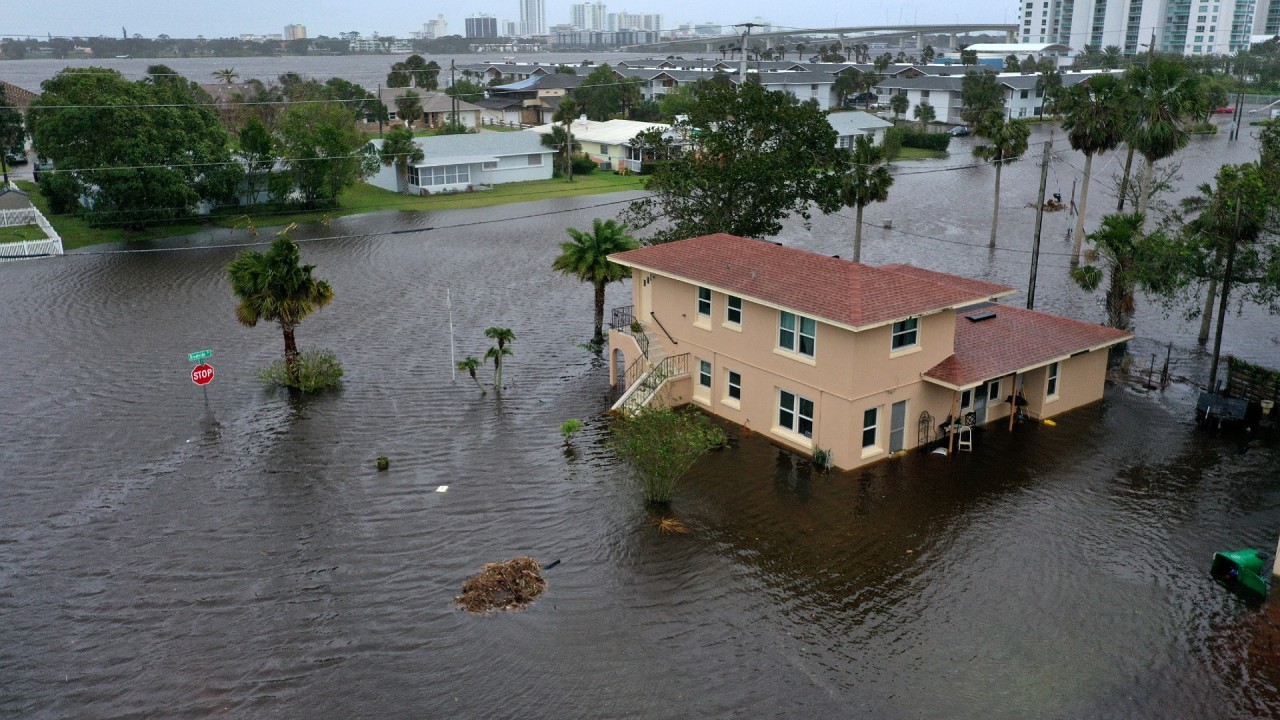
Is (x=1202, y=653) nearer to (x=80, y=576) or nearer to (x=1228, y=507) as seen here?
(x=1228, y=507)

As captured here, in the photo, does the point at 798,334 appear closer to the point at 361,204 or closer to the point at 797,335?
the point at 797,335

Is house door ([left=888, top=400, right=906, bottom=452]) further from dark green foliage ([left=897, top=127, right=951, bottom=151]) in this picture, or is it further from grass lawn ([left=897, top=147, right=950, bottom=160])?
dark green foliage ([left=897, top=127, right=951, bottom=151])

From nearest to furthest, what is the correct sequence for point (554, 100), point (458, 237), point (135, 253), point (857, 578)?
point (857, 578) < point (135, 253) < point (458, 237) < point (554, 100)

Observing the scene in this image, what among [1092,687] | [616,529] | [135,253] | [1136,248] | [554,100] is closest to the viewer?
[1092,687]

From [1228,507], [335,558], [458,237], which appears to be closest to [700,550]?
[335,558]

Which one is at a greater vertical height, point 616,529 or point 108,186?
point 108,186

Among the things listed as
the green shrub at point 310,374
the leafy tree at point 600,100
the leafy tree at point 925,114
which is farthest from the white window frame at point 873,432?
the leafy tree at point 925,114

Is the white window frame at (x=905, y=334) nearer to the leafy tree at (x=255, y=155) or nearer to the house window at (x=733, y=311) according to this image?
the house window at (x=733, y=311)
